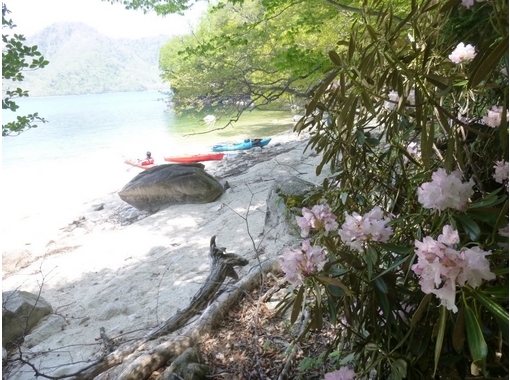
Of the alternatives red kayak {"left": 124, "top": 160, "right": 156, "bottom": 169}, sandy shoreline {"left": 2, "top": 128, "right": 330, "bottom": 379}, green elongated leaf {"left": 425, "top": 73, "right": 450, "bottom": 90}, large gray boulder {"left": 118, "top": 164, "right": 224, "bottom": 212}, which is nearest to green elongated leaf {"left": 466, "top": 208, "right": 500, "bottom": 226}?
green elongated leaf {"left": 425, "top": 73, "right": 450, "bottom": 90}

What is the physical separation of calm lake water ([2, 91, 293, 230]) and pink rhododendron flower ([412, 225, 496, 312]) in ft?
17.3

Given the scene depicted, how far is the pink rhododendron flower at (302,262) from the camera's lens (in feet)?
2.44

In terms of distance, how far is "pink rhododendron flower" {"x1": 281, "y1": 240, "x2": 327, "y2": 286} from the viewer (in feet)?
2.44

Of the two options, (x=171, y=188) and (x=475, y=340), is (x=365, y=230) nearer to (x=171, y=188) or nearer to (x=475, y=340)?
(x=475, y=340)

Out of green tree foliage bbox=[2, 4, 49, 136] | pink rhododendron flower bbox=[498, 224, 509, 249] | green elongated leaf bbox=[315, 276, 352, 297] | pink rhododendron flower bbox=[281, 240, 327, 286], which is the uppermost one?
green tree foliage bbox=[2, 4, 49, 136]

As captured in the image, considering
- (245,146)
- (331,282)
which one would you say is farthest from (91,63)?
(331,282)

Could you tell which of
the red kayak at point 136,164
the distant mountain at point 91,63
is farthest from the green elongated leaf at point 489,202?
the distant mountain at point 91,63

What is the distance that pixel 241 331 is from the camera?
1.89 m

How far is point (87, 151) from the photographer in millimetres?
13789

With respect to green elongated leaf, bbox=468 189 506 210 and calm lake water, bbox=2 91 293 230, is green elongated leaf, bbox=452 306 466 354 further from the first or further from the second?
calm lake water, bbox=2 91 293 230

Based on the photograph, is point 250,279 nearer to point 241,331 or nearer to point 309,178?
point 241,331

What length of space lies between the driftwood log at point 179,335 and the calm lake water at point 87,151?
363 centimetres

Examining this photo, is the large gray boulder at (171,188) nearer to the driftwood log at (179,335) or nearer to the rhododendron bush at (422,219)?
the driftwood log at (179,335)

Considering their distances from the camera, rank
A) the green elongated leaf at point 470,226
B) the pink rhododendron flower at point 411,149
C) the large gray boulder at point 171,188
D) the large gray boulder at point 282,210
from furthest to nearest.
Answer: the large gray boulder at point 171,188
the large gray boulder at point 282,210
the pink rhododendron flower at point 411,149
the green elongated leaf at point 470,226
